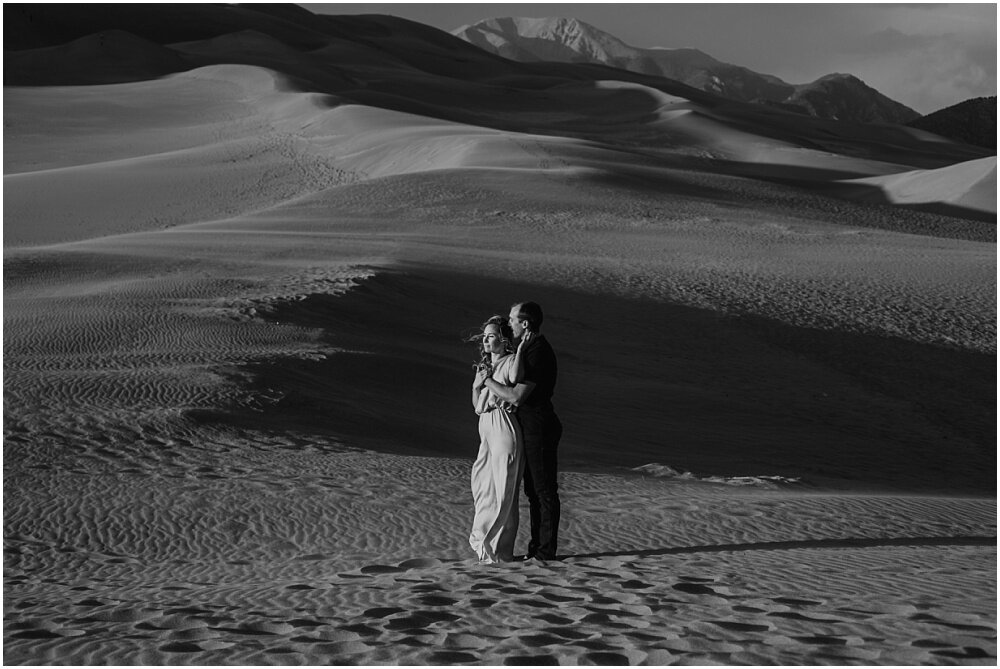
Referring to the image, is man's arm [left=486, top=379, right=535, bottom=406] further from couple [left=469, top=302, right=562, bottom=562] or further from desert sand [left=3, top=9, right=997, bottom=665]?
desert sand [left=3, top=9, right=997, bottom=665]

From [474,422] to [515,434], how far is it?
6386 mm

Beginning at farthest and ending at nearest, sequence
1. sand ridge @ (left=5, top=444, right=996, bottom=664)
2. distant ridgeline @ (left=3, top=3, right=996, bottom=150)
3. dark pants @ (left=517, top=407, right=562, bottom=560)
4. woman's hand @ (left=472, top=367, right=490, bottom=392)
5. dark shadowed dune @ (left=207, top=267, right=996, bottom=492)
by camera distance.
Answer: distant ridgeline @ (left=3, top=3, right=996, bottom=150)
dark shadowed dune @ (left=207, top=267, right=996, bottom=492)
woman's hand @ (left=472, top=367, right=490, bottom=392)
dark pants @ (left=517, top=407, right=562, bottom=560)
sand ridge @ (left=5, top=444, right=996, bottom=664)

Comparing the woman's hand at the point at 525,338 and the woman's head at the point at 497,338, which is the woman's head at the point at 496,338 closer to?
the woman's head at the point at 497,338

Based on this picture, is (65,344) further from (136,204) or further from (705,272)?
(136,204)

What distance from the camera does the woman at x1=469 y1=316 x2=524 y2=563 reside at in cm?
667

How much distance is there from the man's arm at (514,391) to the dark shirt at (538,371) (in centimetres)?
4

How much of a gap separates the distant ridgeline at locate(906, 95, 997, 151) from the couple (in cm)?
13639

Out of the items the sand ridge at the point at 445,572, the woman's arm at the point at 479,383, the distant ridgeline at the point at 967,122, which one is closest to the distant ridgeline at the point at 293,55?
the distant ridgeline at the point at 967,122

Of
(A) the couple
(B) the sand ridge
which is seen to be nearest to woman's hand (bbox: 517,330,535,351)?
(A) the couple

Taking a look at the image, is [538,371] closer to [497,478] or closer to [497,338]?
[497,338]

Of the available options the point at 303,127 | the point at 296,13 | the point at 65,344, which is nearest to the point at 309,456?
the point at 65,344

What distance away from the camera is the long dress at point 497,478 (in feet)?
21.9

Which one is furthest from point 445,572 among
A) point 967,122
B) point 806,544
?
point 967,122

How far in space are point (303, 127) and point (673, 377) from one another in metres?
37.3
